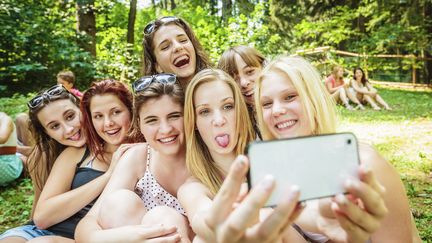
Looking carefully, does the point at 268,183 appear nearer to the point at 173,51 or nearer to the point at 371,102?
the point at 173,51

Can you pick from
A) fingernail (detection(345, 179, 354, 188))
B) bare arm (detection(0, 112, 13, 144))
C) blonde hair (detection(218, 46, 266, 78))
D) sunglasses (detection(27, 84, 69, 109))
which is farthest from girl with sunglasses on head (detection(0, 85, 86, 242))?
bare arm (detection(0, 112, 13, 144))

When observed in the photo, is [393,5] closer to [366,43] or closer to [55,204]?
[366,43]

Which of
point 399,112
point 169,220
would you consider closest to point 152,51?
point 169,220

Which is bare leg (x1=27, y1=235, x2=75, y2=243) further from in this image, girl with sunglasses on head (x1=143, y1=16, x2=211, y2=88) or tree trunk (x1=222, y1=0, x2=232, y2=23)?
tree trunk (x1=222, y1=0, x2=232, y2=23)

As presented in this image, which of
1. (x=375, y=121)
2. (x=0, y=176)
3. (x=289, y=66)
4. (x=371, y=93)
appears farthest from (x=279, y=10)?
(x=289, y=66)

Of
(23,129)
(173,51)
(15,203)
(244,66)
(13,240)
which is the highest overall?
(173,51)

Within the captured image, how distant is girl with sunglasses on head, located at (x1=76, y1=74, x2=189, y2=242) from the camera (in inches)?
85.8

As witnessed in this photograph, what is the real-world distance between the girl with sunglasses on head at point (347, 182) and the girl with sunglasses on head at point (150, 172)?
1.99ft

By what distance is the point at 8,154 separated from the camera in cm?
549

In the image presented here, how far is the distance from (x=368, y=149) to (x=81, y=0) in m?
12.5

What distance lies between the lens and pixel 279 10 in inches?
1012

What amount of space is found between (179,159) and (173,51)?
1.14 metres

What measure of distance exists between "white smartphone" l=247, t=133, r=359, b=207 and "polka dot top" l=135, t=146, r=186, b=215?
126 centimetres

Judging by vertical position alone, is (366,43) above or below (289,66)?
above
